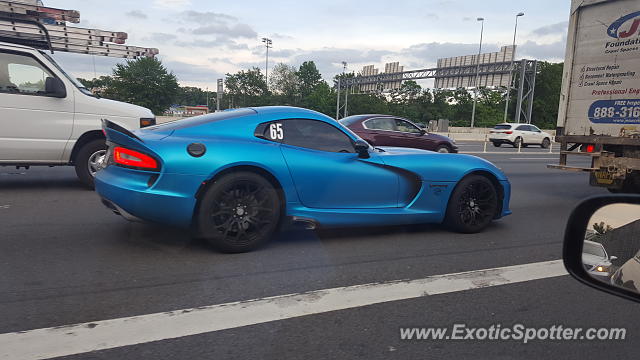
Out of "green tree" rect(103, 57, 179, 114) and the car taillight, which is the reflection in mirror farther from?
"green tree" rect(103, 57, 179, 114)

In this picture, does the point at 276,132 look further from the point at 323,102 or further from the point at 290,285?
the point at 323,102

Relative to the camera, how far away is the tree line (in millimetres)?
63188

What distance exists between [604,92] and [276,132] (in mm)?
6094

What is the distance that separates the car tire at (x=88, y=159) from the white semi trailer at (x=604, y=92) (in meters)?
7.76

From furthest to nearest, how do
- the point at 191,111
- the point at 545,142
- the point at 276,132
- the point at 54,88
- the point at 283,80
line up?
the point at 283,80 → the point at 191,111 → the point at 545,142 → the point at 54,88 → the point at 276,132

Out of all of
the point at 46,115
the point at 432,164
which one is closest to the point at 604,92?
the point at 432,164

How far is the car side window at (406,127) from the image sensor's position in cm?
1348

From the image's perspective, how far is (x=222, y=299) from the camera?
3.17m

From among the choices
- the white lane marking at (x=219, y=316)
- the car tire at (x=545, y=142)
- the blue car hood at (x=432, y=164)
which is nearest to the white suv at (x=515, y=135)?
the car tire at (x=545, y=142)

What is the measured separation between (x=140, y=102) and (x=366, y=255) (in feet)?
207

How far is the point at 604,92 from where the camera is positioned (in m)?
7.70

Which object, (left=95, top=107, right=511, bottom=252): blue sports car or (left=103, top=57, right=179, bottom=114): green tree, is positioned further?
(left=103, top=57, right=179, bottom=114): green tree

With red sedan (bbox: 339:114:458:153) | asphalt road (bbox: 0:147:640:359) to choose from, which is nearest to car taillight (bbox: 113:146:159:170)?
asphalt road (bbox: 0:147:640:359)

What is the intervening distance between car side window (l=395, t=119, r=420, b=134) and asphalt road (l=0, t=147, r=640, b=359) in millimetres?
7943
